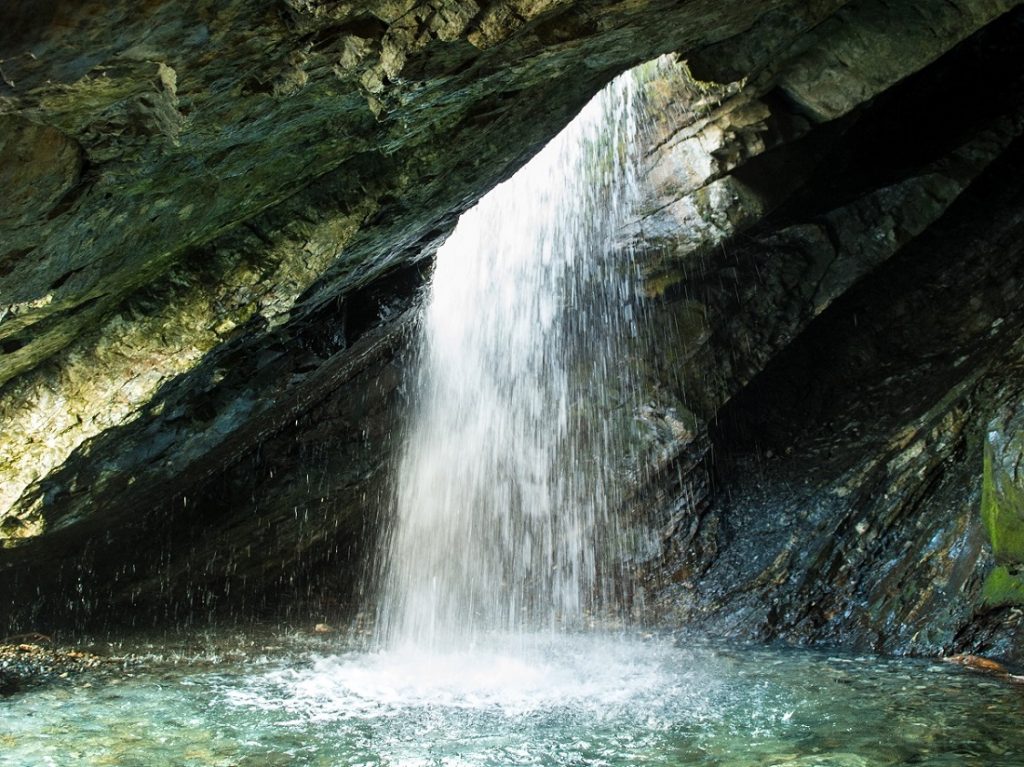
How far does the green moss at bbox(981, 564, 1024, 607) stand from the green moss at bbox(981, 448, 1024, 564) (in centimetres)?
36

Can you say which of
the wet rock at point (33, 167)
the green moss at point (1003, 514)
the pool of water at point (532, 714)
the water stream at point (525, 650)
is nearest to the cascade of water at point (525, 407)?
the water stream at point (525, 650)

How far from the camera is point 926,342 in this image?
35.7 feet

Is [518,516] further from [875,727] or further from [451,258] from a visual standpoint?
[875,727]

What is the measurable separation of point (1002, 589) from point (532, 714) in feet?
15.9

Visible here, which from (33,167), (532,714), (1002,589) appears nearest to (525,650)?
(532,714)

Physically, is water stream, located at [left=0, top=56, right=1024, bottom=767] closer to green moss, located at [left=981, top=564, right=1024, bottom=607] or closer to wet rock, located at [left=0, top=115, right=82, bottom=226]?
green moss, located at [left=981, top=564, right=1024, bottom=607]

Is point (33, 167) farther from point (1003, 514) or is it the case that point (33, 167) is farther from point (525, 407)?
point (525, 407)

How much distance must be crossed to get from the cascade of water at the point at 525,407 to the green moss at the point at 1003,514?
4657mm

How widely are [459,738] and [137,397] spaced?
161 inches

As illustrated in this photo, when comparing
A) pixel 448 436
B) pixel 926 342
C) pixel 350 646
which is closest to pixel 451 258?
pixel 448 436

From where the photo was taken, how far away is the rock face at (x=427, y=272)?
5066 mm

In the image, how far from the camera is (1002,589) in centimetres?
821

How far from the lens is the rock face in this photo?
5.07 m

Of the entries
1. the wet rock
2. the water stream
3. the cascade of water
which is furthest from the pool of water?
the wet rock
